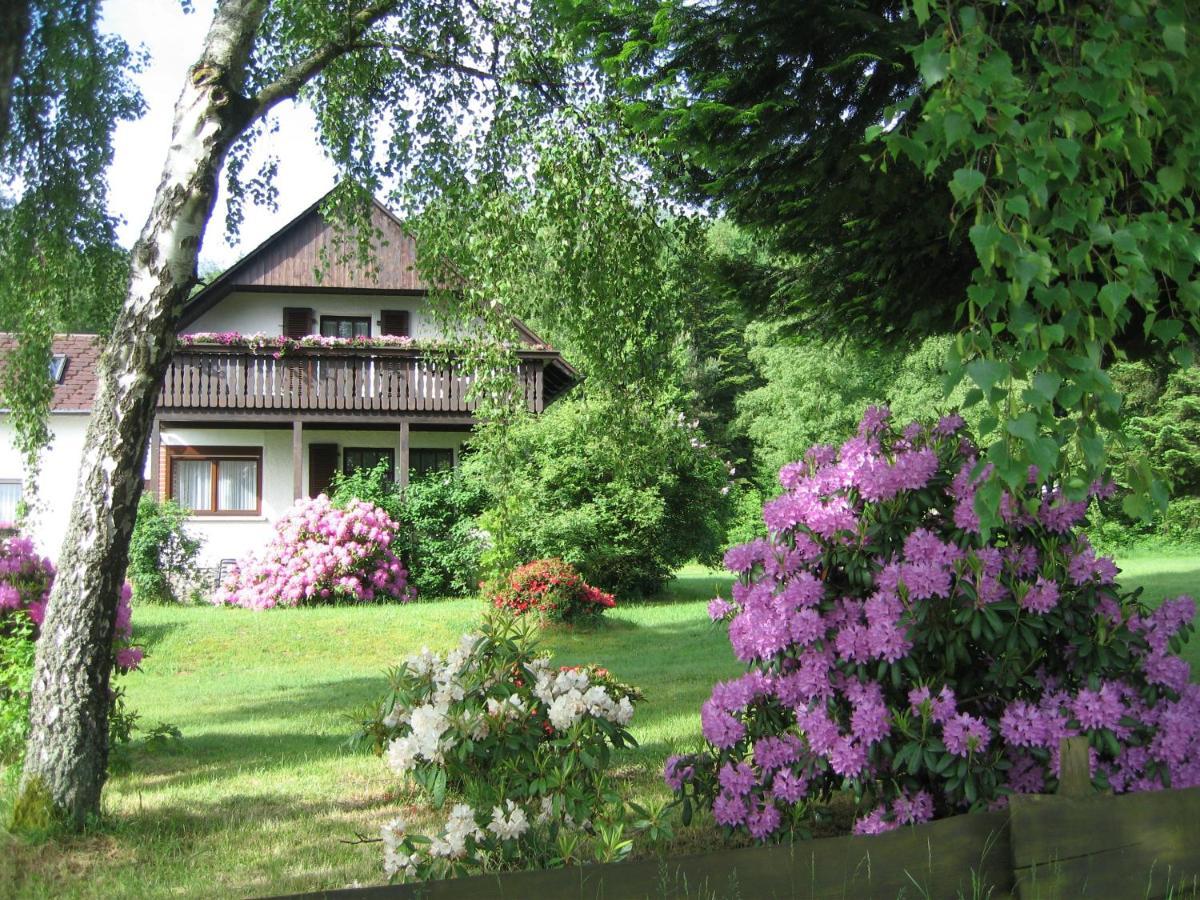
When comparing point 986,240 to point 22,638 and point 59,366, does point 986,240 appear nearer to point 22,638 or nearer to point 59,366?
point 22,638

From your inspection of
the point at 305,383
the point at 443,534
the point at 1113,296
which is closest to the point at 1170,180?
the point at 1113,296

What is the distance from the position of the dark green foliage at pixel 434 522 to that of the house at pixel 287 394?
120 cm

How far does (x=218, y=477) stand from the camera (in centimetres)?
2294

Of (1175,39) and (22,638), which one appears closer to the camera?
(1175,39)

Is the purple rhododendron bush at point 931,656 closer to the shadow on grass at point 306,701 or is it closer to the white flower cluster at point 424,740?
the white flower cluster at point 424,740

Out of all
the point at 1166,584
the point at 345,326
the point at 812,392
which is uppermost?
the point at 345,326

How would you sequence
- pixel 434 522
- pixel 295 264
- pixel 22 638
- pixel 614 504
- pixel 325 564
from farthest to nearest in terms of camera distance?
pixel 295 264 → pixel 434 522 → pixel 614 504 → pixel 325 564 → pixel 22 638

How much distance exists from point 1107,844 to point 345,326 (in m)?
21.7

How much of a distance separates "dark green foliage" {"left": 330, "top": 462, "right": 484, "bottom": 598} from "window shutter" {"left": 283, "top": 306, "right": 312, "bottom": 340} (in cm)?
479

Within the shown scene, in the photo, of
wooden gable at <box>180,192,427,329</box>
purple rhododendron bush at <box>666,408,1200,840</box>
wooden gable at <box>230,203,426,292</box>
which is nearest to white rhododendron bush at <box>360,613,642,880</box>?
purple rhododendron bush at <box>666,408,1200,840</box>

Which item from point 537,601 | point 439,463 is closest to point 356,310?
point 439,463

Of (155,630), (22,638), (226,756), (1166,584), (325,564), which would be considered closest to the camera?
(22,638)

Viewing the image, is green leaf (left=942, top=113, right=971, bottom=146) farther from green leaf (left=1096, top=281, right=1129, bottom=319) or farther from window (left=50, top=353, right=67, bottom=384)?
window (left=50, top=353, right=67, bottom=384)

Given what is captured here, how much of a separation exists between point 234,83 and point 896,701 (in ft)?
13.9
